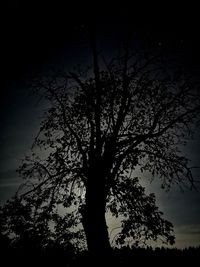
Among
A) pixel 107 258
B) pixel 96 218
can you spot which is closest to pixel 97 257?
pixel 107 258

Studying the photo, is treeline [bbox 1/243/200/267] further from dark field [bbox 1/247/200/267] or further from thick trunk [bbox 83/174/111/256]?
thick trunk [bbox 83/174/111/256]

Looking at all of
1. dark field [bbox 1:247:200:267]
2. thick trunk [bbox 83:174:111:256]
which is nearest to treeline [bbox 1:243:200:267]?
dark field [bbox 1:247:200:267]

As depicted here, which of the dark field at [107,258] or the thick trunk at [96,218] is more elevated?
the thick trunk at [96,218]

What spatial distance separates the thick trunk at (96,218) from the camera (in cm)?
2169

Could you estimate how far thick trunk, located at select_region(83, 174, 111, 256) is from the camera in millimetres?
21688

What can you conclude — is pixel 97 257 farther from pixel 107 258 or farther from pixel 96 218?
pixel 96 218

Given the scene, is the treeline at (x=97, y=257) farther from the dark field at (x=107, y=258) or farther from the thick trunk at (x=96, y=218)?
the thick trunk at (x=96, y=218)

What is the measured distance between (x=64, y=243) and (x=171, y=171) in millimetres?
6523

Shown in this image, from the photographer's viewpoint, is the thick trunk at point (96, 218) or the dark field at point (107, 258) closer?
the dark field at point (107, 258)

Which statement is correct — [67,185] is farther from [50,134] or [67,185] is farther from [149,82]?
[149,82]

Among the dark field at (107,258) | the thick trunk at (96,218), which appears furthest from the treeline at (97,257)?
the thick trunk at (96,218)

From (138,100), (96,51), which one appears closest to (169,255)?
(138,100)

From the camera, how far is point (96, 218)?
22047mm

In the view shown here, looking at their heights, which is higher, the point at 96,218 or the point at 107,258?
the point at 96,218
